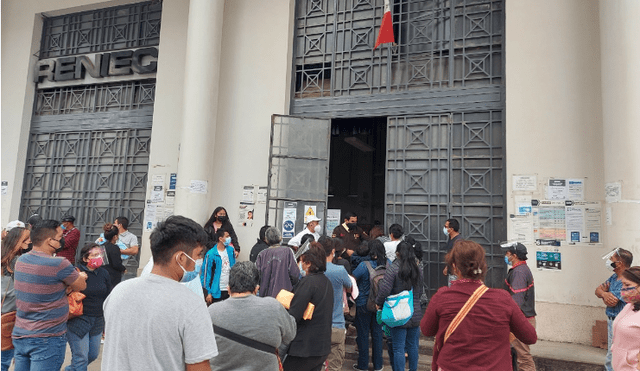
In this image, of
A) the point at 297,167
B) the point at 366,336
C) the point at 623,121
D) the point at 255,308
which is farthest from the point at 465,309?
the point at 297,167

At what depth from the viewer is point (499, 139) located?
25.5 ft

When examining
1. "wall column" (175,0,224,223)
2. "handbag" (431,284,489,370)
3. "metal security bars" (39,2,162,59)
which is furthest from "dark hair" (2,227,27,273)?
"metal security bars" (39,2,162,59)

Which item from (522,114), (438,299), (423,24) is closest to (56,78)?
(423,24)

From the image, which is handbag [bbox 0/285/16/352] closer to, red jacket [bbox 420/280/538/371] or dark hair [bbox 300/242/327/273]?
dark hair [bbox 300/242/327/273]

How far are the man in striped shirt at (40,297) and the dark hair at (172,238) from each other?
1991mm

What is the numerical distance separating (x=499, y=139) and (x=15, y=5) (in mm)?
12811

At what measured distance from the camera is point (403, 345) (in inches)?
202

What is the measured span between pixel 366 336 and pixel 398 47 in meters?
5.40

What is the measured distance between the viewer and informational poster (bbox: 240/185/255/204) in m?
9.09

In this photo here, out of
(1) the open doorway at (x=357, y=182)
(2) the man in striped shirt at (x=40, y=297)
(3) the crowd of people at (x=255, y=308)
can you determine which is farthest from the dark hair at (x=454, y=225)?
(1) the open doorway at (x=357, y=182)

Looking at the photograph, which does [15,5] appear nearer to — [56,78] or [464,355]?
[56,78]

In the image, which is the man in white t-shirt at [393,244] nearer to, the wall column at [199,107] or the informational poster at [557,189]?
the informational poster at [557,189]

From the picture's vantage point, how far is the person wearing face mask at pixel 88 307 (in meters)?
4.43

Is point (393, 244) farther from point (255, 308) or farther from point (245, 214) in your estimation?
point (255, 308)
